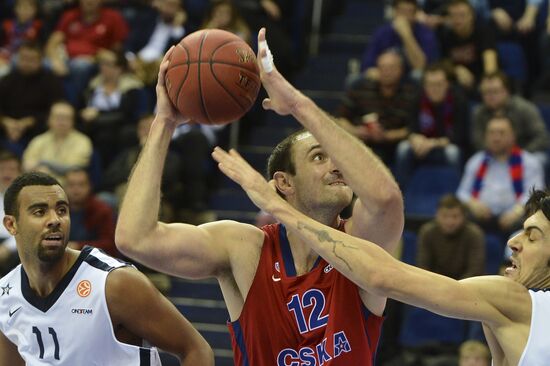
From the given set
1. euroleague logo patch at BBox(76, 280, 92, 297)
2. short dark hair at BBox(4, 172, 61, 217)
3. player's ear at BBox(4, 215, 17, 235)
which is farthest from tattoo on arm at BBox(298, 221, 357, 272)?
player's ear at BBox(4, 215, 17, 235)

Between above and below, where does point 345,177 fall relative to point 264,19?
above

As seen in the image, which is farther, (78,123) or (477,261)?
(78,123)

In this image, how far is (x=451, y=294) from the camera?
399cm

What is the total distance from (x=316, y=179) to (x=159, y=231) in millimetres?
683

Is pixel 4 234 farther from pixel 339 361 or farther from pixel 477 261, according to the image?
pixel 339 361

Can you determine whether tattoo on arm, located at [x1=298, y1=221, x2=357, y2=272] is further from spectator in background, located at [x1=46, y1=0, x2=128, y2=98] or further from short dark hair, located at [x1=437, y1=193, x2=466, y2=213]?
spectator in background, located at [x1=46, y1=0, x2=128, y2=98]

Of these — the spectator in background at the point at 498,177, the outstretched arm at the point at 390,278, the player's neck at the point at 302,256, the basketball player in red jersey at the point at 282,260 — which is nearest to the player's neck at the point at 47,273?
the basketball player in red jersey at the point at 282,260

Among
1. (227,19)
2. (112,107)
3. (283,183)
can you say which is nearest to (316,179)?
(283,183)

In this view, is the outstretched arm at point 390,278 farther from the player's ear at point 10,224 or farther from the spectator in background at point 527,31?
the spectator in background at point 527,31

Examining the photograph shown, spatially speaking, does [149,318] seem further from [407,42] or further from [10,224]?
[407,42]

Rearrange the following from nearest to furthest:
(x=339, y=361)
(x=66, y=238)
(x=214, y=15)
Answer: (x=339, y=361) < (x=66, y=238) < (x=214, y=15)

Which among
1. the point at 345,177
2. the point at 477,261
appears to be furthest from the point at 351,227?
the point at 477,261

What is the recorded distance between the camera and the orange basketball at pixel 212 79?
14.9 feet

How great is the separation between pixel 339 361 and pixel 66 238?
4.93ft
